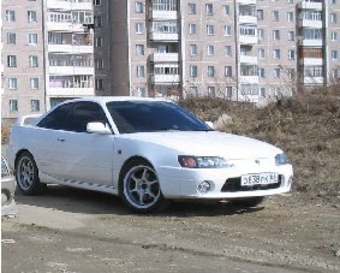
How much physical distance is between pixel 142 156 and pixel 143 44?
222ft

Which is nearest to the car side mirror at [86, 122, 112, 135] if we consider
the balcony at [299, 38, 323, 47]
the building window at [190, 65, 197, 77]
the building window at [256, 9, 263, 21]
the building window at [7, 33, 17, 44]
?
the building window at [7, 33, 17, 44]

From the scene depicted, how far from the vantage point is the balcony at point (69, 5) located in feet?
233

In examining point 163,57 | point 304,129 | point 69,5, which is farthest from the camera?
point 163,57

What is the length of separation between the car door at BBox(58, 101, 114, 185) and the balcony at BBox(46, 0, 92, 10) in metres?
64.3

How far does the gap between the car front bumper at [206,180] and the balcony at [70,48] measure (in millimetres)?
64683

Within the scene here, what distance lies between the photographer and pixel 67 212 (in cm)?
764

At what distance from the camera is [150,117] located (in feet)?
27.2

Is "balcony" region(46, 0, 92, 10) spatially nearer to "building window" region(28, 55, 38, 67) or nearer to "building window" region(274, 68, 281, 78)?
"building window" region(28, 55, 38, 67)

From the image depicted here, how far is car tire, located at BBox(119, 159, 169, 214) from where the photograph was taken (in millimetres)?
7375

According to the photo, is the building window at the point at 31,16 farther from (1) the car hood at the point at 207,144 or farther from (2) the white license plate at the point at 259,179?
(2) the white license plate at the point at 259,179

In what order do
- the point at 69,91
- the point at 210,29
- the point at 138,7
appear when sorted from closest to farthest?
the point at 69,91 < the point at 138,7 < the point at 210,29

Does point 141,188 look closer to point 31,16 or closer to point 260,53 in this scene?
point 31,16

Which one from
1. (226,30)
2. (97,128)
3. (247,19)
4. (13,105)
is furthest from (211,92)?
(247,19)

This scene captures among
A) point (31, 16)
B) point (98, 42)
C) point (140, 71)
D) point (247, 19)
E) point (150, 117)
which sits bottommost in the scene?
point (150, 117)
